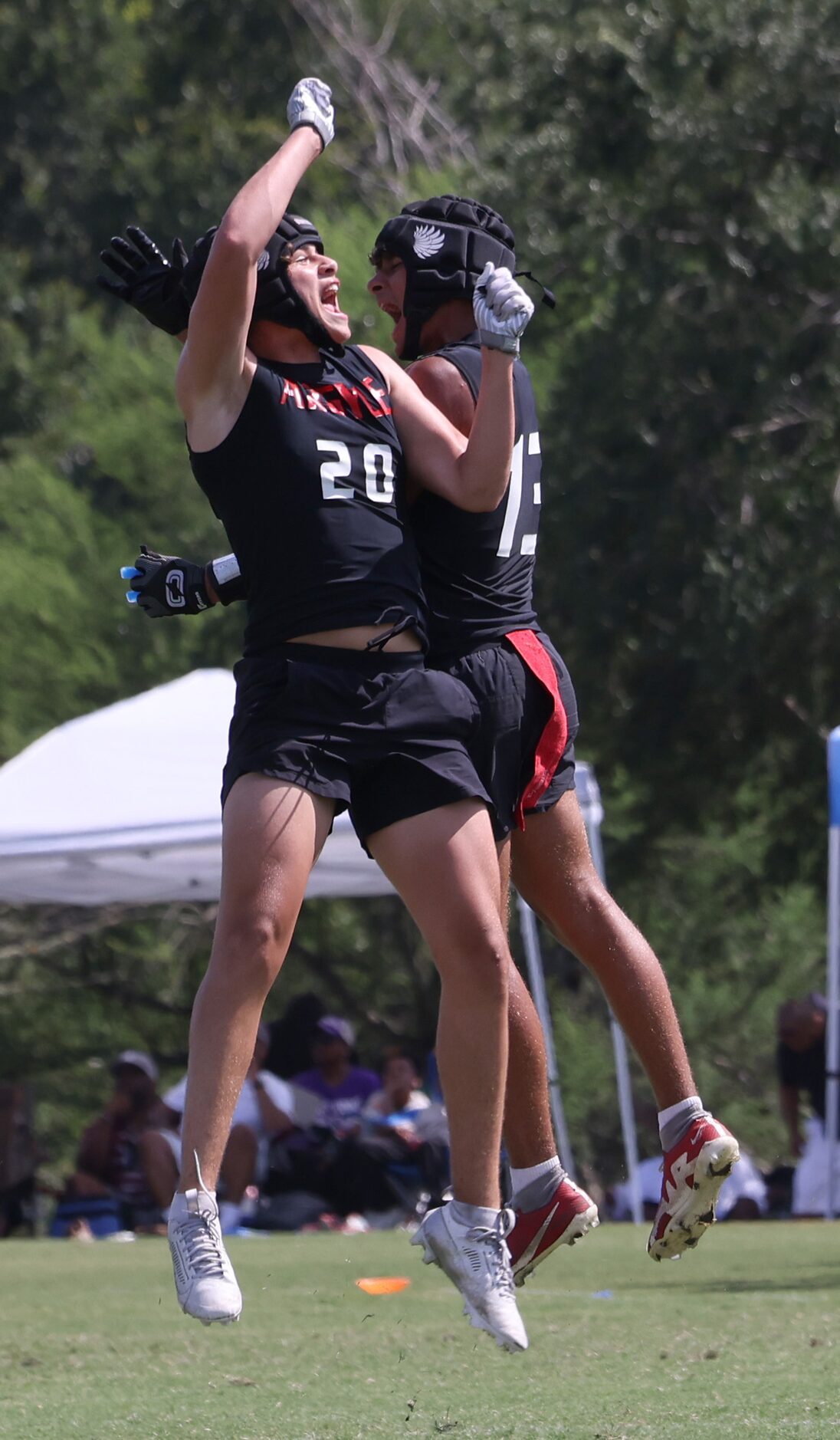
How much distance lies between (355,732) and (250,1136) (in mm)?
8303

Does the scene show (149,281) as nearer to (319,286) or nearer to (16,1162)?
(319,286)

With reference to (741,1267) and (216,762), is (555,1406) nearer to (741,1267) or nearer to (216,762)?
(741,1267)

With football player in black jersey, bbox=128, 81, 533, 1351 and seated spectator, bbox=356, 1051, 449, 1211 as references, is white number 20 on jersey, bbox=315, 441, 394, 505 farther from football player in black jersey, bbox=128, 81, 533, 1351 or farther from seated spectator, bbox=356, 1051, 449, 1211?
seated spectator, bbox=356, 1051, 449, 1211

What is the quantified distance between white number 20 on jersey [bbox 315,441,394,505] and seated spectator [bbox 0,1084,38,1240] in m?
9.94

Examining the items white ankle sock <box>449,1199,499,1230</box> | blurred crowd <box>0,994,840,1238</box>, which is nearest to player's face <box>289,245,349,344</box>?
white ankle sock <box>449,1199,499,1230</box>

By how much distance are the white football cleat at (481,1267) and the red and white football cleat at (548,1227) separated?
40cm

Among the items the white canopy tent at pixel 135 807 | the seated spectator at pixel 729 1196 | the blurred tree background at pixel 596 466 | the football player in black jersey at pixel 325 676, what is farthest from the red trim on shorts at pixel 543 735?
the blurred tree background at pixel 596 466

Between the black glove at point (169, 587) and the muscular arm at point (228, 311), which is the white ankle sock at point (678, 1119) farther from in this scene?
the muscular arm at point (228, 311)

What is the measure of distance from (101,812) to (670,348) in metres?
7.21

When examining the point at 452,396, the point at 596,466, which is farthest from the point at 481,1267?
the point at 596,466

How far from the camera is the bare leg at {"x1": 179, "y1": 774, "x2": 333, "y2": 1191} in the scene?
4.21 metres

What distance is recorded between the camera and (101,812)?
1243 centimetres

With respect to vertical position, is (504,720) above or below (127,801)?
above

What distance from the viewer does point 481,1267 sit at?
4418 millimetres
